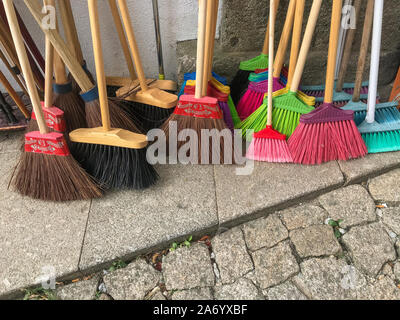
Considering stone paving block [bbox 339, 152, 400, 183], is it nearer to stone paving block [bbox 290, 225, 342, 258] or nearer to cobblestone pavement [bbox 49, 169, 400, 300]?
cobblestone pavement [bbox 49, 169, 400, 300]

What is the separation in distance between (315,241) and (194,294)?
55 centimetres

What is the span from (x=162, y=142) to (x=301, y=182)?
72 centimetres

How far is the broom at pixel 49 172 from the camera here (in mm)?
1354

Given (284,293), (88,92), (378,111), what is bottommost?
(284,293)

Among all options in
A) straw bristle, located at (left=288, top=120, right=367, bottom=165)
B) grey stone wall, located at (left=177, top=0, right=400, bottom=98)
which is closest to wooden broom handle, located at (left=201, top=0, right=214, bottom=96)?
grey stone wall, located at (left=177, top=0, right=400, bottom=98)

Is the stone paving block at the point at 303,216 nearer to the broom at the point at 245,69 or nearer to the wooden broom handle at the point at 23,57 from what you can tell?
the broom at the point at 245,69

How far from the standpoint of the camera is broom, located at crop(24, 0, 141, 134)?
123cm

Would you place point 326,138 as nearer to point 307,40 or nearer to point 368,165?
point 368,165

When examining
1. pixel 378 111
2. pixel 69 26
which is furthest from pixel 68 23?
pixel 378 111

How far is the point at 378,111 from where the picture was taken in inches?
65.7

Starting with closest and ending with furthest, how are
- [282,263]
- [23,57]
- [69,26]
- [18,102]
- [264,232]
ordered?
[23,57] → [282,263] → [264,232] → [69,26] → [18,102]

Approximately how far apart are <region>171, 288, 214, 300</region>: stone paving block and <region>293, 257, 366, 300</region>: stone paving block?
339mm

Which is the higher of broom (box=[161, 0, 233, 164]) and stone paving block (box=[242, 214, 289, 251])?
broom (box=[161, 0, 233, 164])
